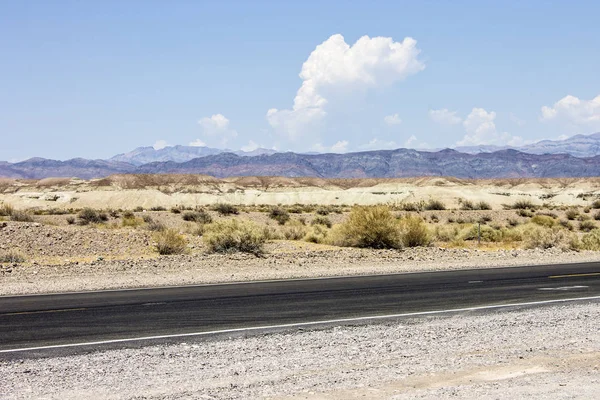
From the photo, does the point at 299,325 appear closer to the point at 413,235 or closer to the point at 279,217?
the point at 413,235

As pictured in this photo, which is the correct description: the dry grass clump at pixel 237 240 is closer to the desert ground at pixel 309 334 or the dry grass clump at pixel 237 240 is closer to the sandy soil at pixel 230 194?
the desert ground at pixel 309 334

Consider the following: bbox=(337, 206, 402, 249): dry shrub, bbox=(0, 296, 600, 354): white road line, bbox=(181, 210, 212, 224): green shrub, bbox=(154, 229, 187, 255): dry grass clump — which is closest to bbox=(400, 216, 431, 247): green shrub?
bbox=(337, 206, 402, 249): dry shrub

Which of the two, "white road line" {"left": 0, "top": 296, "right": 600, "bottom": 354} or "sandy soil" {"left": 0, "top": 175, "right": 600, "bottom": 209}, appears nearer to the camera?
"white road line" {"left": 0, "top": 296, "right": 600, "bottom": 354}

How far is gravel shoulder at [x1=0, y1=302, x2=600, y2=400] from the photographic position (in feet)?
27.5

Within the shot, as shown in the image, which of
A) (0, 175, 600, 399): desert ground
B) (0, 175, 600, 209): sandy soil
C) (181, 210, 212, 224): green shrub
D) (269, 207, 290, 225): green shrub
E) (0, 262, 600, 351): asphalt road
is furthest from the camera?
(0, 175, 600, 209): sandy soil

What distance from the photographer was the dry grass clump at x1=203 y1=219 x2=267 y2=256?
2814cm

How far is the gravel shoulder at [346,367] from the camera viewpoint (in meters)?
8.38

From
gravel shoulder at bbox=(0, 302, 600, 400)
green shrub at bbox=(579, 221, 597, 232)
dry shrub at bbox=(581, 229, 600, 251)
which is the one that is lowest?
green shrub at bbox=(579, 221, 597, 232)

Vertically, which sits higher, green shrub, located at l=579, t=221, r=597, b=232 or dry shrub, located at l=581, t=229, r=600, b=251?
dry shrub, located at l=581, t=229, r=600, b=251

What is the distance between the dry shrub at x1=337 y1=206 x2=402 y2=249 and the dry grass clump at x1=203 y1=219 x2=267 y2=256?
16.9 feet

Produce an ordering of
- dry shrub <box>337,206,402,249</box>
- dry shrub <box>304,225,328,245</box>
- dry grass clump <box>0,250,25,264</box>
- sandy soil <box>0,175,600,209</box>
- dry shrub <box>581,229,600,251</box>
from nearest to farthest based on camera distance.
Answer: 1. dry grass clump <box>0,250,25,264</box>
2. dry shrub <box>337,206,402,249</box>
3. dry shrub <box>581,229,600,251</box>
4. dry shrub <box>304,225,328,245</box>
5. sandy soil <box>0,175,600,209</box>

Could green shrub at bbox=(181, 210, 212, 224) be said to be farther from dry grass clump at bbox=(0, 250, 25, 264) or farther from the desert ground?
dry grass clump at bbox=(0, 250, 25, 264)

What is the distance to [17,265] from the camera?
80.3 feet

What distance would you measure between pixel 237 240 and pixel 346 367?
18.9 m
